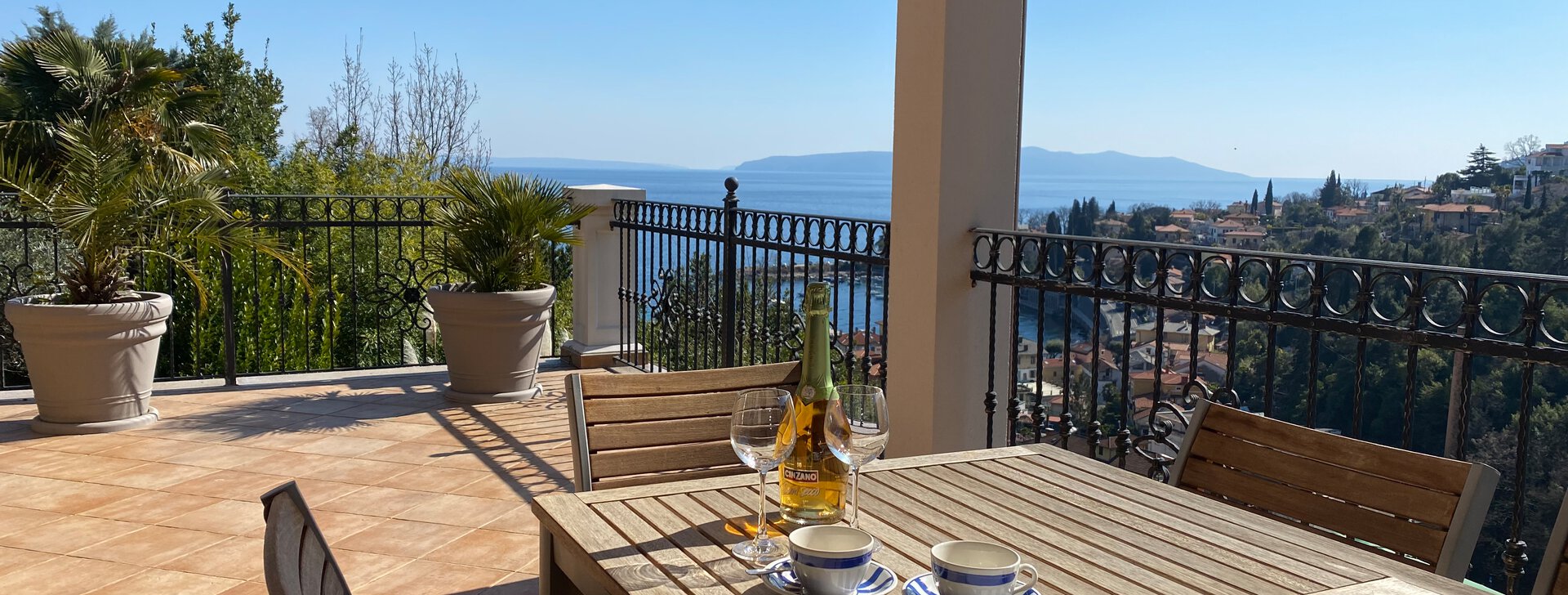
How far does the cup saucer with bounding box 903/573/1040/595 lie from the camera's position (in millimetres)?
1150

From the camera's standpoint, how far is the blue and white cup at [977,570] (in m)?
1.09

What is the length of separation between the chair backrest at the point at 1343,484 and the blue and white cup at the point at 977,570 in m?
0.75

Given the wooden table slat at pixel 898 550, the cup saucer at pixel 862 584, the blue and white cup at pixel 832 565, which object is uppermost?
the blue and white cup at pixel 832 565

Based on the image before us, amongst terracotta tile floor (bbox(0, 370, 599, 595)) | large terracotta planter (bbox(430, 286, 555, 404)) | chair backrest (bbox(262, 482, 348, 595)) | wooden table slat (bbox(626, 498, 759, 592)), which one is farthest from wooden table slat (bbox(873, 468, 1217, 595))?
large terracotta planter (bbox(430, 286, 555, 404))

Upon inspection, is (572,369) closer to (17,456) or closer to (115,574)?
(17,456)

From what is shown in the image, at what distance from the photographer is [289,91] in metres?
21.6

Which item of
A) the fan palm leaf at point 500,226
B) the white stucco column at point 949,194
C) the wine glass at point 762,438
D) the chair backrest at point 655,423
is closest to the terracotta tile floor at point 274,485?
the fan palm leaf at point 500,226

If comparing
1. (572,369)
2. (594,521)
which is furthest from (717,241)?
(594,521)

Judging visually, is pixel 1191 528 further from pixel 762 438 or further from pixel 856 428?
pixel 762 438

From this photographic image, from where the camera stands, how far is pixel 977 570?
3.58 feet

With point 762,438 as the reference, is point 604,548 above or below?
below

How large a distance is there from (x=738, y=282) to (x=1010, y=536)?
4.13m

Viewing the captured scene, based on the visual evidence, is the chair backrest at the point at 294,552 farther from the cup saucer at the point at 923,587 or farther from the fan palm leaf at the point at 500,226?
the fan palm leaf at the point at 500,226

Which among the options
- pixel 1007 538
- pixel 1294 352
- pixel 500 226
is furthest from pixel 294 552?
pixel 500 226
